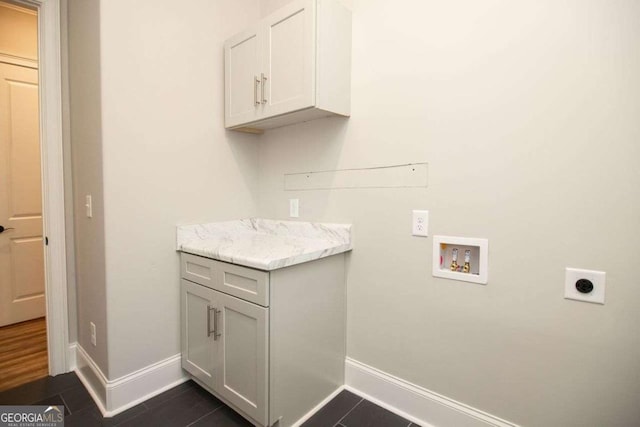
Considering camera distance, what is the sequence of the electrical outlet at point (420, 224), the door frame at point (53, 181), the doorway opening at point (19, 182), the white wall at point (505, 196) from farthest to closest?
the doorway opening at point (19, 182) → the door frame at point (53, 181) → the electrical outlet at point (420, 224) → the white wall at point (505, 196)

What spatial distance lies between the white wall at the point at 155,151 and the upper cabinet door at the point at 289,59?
1.58 ft

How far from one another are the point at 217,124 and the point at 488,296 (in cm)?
186

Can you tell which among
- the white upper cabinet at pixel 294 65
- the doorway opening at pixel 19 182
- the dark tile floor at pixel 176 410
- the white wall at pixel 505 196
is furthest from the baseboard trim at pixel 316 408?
the doorway opening at pixel 19 182

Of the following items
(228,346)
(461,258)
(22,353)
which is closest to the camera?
(461,258)

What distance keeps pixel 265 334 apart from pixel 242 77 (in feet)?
4.92

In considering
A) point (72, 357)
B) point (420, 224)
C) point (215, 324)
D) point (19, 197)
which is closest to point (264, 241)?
point (215, 324)

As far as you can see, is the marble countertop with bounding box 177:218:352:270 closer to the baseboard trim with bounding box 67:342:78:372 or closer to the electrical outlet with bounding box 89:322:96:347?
the electrical outlet with bounding box 89:322:96:347

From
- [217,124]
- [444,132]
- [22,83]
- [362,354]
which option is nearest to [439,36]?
[444,132]

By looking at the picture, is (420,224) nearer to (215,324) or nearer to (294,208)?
(294,208)

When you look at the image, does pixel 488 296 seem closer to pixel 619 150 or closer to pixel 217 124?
pixel 619 150

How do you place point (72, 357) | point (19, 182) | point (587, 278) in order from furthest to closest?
point (19, 182)
point (72, 357)
point (587, 278)

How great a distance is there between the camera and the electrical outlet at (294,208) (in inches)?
81.0

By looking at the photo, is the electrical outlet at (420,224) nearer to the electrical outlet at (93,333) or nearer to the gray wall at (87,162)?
the gray wall at (87,162)

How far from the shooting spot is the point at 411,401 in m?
1.58
